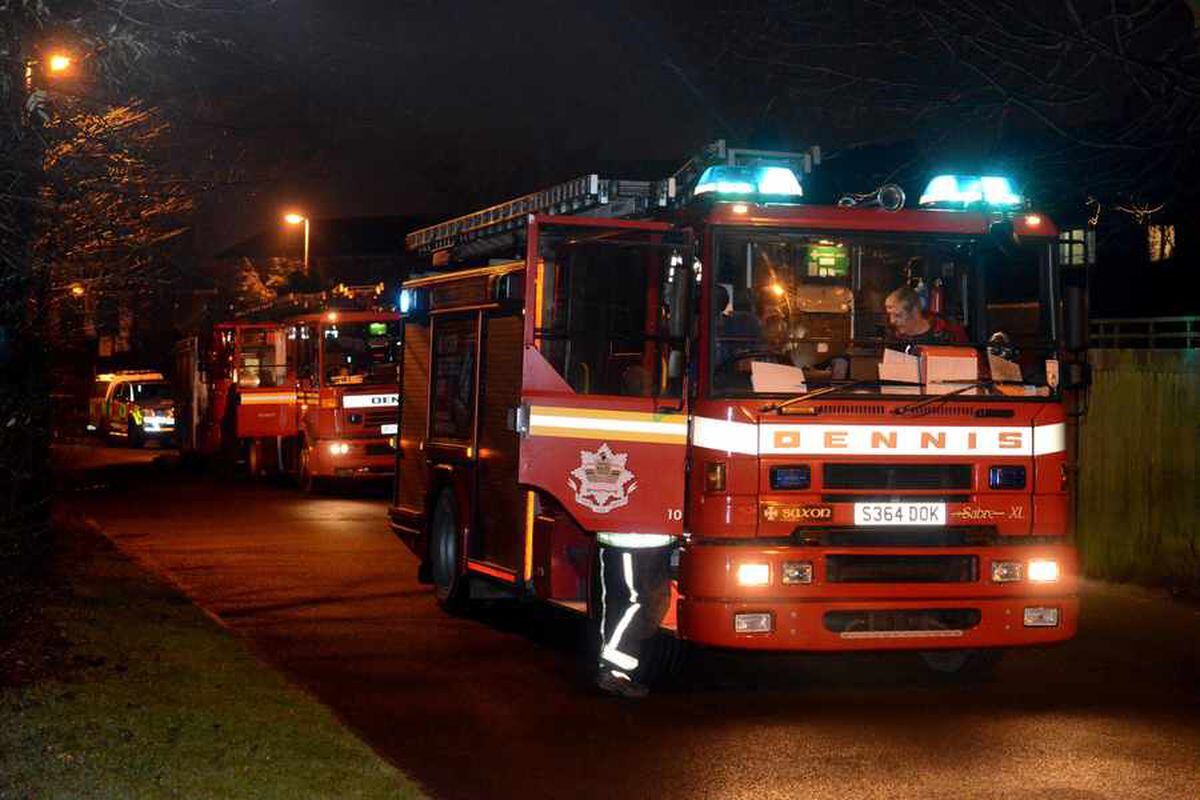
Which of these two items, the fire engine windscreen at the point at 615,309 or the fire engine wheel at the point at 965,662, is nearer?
the fire engine windscreen at the point at 615,309

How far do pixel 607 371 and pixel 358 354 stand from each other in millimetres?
14584

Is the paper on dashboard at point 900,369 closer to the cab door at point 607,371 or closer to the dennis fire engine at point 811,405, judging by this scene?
the dennis fire engine at point 811,405

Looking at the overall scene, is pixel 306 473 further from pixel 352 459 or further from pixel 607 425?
pixel 607 425

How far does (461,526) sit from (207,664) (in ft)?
8.08

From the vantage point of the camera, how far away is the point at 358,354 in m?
23.5

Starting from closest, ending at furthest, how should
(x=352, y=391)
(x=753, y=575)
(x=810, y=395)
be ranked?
(x=753, y=575), (x=810, y=395), (x=352, y=391)

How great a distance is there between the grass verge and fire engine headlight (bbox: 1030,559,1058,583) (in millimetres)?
3784

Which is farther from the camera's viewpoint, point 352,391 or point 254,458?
point 254,458

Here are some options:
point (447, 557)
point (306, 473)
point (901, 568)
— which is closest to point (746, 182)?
point (901, 568)

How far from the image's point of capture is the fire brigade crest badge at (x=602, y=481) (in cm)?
894

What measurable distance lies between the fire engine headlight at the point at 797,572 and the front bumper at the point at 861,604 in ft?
0.09

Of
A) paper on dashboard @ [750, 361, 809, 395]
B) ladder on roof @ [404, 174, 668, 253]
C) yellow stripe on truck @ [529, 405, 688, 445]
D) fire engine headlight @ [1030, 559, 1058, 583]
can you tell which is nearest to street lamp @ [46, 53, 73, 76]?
ladder on roof @ [404, 174, 668, 253]

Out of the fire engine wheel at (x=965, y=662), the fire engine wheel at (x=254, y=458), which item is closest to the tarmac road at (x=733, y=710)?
the fire engine wheel at (x=965, y=662)

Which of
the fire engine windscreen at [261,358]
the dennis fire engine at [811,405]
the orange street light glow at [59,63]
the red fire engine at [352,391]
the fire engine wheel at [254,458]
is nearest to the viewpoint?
the dennis fire engine at [811,405]
